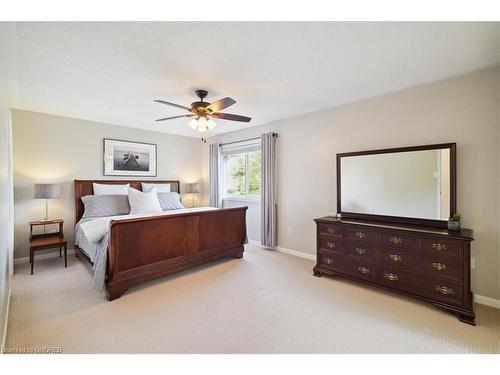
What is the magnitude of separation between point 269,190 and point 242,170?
1049 millimetres

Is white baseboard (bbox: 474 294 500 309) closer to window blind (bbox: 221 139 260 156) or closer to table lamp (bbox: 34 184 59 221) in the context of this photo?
window blind (bbox: 221 139 260 156)

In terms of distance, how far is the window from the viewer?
185 inches

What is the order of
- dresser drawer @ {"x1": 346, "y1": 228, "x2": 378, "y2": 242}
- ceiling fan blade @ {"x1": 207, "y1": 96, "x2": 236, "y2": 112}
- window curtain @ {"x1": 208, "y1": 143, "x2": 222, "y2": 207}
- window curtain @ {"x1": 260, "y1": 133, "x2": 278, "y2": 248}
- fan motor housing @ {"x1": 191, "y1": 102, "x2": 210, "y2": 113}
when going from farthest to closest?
window curtain @ {"x1": 208, "y1": 143, "x2": 222, "y2": 207}, window curtain @ {"x1": 260, "y1": 133, "x2": 278, "y2": 248}, fan motor housing @ {"x1": 191, "y1": 102, "x2": 210, "y2": 113}, dresser drawer @ {"x1": 346, "y1": 228, "x2": 378, "y2": 242}, ceiling fan blade @ {"x1": 207, "y1": 96, "x2": 236, "y2": 112}

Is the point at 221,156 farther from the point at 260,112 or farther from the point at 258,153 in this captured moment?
the point at 260,112

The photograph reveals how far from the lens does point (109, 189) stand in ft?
13.3

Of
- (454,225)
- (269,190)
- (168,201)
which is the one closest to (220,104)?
(269,190)

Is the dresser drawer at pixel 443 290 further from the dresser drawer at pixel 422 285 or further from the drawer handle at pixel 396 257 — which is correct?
the drawer handle at pixel 396 257

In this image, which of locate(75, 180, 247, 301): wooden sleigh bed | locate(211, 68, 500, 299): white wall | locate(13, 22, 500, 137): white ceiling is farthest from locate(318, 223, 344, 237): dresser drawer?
locate(13, 22, 500, 137): white ceiling

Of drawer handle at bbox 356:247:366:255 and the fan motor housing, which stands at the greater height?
the fan motor housing

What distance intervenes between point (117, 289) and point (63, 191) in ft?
8.04

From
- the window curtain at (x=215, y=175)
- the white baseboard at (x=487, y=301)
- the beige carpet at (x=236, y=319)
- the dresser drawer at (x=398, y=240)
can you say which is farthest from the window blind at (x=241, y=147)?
the white baseboard at (x=487, y=301)

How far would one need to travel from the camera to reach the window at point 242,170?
4699 millimetres

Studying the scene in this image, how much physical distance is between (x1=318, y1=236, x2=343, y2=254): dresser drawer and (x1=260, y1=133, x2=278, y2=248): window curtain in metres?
1.21

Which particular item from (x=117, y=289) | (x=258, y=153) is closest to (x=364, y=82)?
(x=258, y=153)
